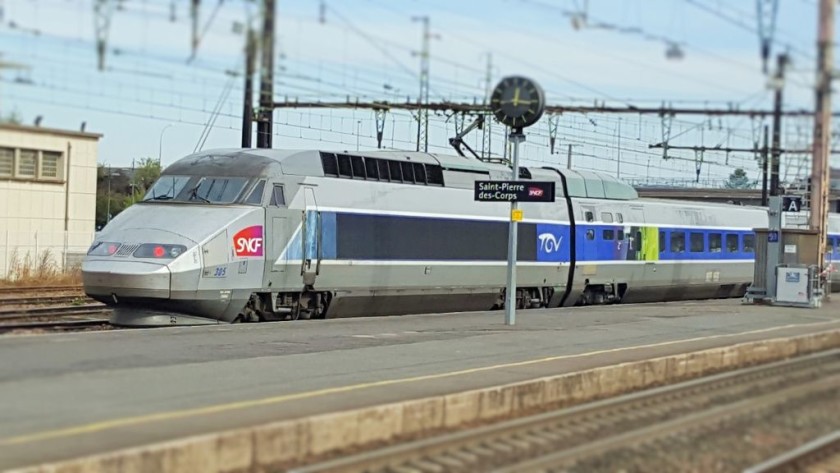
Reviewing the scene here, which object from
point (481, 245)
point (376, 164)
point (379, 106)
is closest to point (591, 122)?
point (379, 106)

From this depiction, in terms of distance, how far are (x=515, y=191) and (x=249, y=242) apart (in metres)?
4.87

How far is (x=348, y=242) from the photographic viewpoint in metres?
20.6

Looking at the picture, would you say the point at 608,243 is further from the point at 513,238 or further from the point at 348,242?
the point at 348,242

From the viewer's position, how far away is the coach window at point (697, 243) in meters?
32.6

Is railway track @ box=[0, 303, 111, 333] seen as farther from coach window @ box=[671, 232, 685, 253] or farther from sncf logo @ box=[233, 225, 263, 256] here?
coach window @ box=[671, 232, 685, 253]

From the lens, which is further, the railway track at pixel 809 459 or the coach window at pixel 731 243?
the coach window at pixel 731 243

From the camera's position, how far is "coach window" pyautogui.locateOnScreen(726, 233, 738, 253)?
34.8 m

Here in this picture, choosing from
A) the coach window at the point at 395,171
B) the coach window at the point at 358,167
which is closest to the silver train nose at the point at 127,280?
the coach window at the point at 358,167

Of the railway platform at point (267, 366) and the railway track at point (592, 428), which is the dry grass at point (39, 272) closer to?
the railway platform at point (267, 366)

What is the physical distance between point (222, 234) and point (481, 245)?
25.3 feet

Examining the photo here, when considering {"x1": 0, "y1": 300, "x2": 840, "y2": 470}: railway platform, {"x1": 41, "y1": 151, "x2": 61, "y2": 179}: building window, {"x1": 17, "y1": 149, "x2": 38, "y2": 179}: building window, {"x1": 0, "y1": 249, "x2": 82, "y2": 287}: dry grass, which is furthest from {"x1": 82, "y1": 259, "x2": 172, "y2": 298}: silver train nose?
{"x1": 0, "y1": 249, "x2": 82, "y2": 287}: dry grass

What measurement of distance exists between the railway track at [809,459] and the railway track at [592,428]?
4.13 feet

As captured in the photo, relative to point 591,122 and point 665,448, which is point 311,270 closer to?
point 665,448

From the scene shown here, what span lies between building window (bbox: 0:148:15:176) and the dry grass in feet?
74.4
